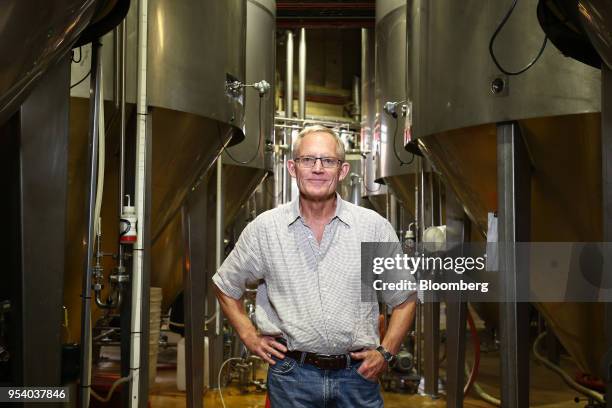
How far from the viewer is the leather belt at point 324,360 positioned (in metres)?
2.14

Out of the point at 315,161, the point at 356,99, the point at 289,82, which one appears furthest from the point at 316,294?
the point at 356,99

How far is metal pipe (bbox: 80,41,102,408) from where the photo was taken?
99.3 inches

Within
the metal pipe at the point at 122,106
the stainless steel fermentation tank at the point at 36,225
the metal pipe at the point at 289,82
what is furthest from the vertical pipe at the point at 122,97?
the metal pipe at the point at 289,82

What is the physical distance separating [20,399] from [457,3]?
283 cm

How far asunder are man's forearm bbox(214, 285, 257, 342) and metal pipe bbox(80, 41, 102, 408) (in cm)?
53

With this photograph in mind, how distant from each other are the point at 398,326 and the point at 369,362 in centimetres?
19

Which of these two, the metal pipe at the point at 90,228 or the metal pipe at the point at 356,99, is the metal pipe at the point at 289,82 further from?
the metal pipe at the point at 90,228

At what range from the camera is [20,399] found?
2197 mm

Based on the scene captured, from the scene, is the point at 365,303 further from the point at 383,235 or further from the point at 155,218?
the point at 155,218

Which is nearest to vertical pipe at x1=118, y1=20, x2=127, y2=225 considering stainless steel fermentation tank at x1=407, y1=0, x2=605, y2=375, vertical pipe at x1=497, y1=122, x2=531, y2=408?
stainless steel fermentation tank at x1=407, y1=0, x2=605, y2=375

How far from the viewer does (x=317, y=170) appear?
2223 mm

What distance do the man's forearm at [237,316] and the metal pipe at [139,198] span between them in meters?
0.94

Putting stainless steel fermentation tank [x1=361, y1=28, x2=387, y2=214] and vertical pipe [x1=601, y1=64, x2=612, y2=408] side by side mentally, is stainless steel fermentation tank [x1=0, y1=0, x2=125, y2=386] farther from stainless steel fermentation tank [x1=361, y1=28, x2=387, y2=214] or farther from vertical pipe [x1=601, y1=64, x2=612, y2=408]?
stainless steel fermentation tank [x1=361, y1=28, x2=387, y2=214]

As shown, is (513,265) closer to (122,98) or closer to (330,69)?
(122,98)
